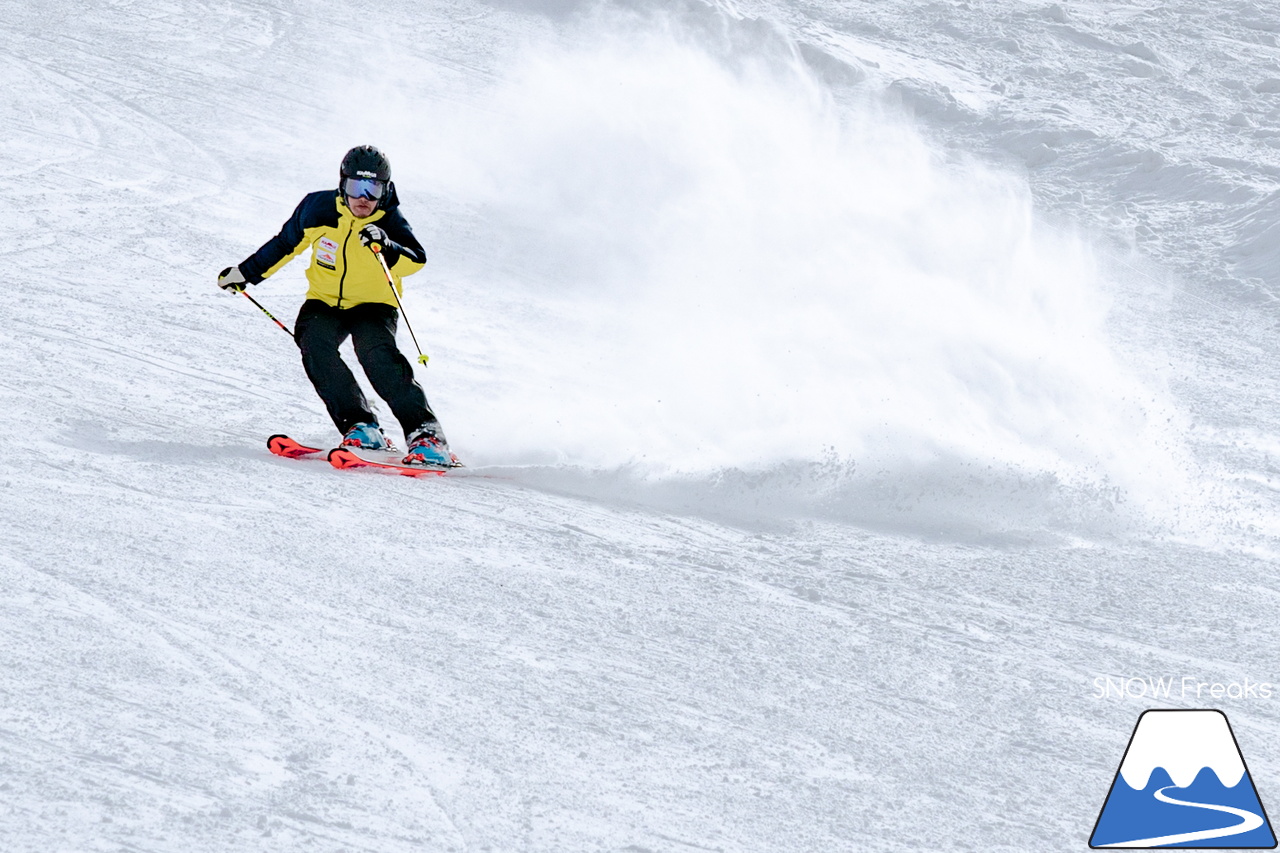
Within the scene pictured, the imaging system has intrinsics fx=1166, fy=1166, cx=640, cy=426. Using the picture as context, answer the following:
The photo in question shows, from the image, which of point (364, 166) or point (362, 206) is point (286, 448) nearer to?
point (362, 206)

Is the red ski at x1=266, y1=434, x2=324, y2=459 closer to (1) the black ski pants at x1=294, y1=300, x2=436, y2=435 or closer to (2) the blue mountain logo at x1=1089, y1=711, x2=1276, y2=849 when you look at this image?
(1) the black ski pants at x1=294, y1=300, x2=436, y2=435

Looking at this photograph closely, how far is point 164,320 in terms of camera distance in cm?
686

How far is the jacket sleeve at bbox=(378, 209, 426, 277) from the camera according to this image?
540 cm

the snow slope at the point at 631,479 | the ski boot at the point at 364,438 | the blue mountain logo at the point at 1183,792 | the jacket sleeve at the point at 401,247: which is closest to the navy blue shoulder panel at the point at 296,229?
the jacket sleeve at the point at 401,247

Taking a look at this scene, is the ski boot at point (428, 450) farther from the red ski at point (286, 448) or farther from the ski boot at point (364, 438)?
the red ski at point (286, 448)

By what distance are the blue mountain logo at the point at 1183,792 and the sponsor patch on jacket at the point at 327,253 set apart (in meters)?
3.87

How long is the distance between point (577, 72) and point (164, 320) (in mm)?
8516

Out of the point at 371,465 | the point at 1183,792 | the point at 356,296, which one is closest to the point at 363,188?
the point at 356,296

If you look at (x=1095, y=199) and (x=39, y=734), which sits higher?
(x=1095, y=199)

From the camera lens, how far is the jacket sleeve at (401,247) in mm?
5398

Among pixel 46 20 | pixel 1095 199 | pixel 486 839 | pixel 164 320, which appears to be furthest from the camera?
pixel 46 20

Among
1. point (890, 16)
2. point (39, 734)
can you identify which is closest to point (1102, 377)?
point (39, 734)

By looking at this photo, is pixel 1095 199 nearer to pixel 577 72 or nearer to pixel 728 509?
pixel 577 72

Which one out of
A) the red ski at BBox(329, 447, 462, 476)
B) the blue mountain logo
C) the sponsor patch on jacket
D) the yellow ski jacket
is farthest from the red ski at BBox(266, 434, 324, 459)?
the blue mountain logo
